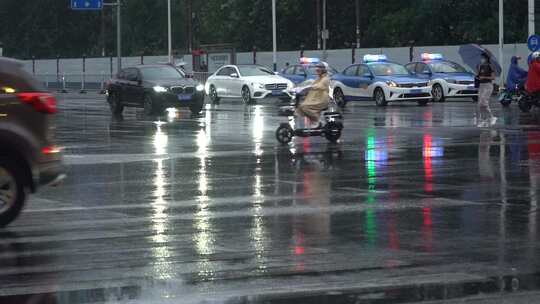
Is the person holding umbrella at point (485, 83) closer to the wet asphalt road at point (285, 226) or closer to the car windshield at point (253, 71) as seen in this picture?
the wet asphalt road at point (285, 226)

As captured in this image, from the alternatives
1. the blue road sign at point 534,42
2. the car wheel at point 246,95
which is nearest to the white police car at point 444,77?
the blue road sign at point 534,42

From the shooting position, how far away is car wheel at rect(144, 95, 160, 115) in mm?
34594

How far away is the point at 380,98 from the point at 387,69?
168 cm

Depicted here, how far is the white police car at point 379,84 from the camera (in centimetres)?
3762

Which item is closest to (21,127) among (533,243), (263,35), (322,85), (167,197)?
(167,197)

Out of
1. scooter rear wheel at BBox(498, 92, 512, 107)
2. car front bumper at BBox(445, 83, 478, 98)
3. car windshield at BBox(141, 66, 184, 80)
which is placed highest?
car windshield at BBox(141, 66, 184, 80)

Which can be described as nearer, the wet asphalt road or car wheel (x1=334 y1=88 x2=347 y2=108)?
the wet asphalt road

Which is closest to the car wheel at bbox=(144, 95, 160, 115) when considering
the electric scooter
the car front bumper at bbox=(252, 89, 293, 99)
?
the car front bumper at bbox=(252, 89, 293, 99)

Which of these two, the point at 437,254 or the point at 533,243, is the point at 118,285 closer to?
the point at 437,254

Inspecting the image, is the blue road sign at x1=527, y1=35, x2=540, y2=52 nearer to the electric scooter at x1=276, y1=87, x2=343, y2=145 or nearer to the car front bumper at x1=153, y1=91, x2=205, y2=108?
the car front bumper at x1=153, y1=91, x2=205, y2=108

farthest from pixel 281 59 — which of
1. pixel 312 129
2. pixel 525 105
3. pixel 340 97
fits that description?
pixel 312 129

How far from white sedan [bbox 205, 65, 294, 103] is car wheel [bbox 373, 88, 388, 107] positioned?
4418mm

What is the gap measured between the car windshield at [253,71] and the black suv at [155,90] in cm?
779

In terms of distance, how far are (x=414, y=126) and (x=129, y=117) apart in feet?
37.0
